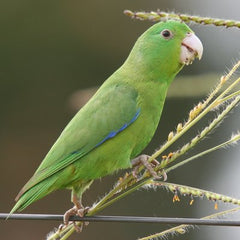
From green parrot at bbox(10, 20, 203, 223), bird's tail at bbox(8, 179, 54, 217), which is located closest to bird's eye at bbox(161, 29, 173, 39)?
green parrot at bbox(10, 20, 203, 223)

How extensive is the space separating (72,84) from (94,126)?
5.02 meters

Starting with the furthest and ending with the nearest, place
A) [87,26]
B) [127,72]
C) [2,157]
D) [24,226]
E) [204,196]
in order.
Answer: [87,26] < [2,157] < [24,226] < [127,72] < [204,196]

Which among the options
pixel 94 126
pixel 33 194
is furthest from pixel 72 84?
pixel 33 194

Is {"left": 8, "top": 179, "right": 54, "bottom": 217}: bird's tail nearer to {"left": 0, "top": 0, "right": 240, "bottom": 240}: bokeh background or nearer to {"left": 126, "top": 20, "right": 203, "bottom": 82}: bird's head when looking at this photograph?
{"left": 126, "top": 20, "right": 203, "bottom": 82}: bird's head

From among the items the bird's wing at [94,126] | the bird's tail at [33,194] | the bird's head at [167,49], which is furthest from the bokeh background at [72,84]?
the bird's tail at [33,194]

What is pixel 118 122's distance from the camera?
340cm

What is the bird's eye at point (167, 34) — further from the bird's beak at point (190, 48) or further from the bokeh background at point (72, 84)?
the bokeh background at point (72, 84)

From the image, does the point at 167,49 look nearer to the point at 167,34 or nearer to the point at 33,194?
the point at 167,34

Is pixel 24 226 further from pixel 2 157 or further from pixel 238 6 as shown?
pixel 238 6

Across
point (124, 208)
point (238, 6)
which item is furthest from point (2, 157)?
point (238, 6)

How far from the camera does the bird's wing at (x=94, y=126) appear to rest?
10.8 feet

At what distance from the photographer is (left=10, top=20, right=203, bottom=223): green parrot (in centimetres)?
329

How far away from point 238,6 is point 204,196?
5502 mm

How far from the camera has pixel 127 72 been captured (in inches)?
143
